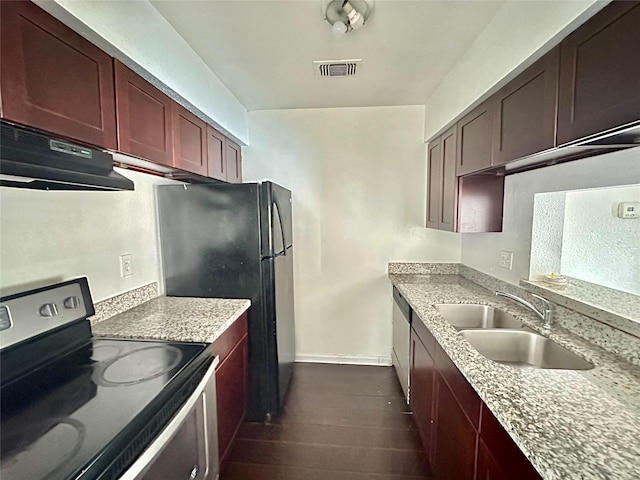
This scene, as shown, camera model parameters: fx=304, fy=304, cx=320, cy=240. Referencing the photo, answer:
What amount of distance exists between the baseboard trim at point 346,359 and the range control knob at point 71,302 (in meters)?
2.09

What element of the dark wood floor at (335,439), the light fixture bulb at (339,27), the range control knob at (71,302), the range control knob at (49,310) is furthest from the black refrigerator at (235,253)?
the light fixture bulb at (339,27)

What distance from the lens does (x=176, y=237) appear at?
2.07 metres

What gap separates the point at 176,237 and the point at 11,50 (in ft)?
4.41

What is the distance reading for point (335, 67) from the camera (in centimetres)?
204

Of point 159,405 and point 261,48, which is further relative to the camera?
point 261,48

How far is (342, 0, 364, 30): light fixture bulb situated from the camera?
4.70 ft

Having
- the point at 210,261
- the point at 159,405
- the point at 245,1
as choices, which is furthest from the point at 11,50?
the point at 210,261

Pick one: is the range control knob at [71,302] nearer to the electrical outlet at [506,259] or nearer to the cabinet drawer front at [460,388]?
the cabinet drawer front at [460,388]

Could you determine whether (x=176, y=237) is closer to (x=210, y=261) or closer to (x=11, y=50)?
(x=210, y=261)

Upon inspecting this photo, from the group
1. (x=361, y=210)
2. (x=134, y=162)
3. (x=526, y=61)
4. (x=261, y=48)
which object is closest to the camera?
(x=526, y=61)

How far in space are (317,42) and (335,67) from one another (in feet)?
1.02

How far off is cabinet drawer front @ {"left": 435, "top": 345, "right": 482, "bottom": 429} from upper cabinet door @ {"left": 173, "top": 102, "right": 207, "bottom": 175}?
1.70 metres

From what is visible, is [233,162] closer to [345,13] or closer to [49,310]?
[345,13]

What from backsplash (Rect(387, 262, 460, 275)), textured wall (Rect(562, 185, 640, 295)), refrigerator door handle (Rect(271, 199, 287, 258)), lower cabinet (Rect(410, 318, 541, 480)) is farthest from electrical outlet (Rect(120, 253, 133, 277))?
textured wall (Rect(562, 185, 640, 295))
